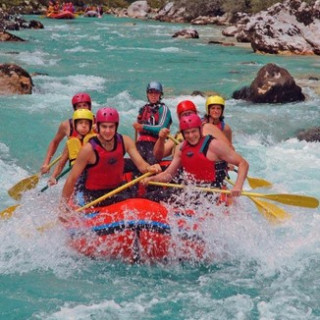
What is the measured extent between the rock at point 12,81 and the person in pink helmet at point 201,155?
9338 mm

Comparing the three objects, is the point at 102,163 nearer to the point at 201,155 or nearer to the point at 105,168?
the point at 105,168

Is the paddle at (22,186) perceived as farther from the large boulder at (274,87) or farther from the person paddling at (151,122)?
the large boulder at (274,87)

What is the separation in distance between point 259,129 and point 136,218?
741 cm

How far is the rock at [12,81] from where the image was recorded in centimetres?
1458

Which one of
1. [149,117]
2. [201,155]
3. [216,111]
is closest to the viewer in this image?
[201,155]

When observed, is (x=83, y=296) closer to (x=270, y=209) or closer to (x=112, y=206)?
(x=112, y=206)

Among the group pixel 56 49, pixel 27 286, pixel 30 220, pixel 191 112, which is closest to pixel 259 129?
pixel 191 112

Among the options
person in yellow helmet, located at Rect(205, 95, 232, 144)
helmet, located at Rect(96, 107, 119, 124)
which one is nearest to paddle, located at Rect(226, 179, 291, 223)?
person in yellow helmet, located at Rect(205, 95, 232, 144)

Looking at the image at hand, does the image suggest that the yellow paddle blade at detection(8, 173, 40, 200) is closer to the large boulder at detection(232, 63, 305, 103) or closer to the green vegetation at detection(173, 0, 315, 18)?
the large boulder at detection(232, 63, 305, 103)

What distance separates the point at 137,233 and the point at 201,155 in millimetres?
1051

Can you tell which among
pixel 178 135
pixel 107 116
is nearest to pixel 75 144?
pixel 107 116

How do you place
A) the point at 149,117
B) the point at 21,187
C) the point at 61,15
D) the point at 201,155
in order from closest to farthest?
1. the point at 201,155
2. the point at 21,187
3. the point at 149,117
4. the point at 61,15

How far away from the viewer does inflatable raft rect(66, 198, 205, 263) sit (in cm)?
595

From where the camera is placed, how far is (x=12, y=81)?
1468 cm
